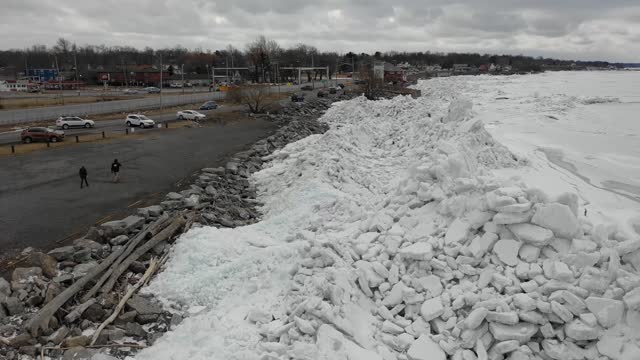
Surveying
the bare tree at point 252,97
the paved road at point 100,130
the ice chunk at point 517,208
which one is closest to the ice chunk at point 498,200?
the ice chunk at point 517,208

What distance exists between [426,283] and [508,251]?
5.46ft

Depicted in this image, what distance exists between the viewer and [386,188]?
57.5ft

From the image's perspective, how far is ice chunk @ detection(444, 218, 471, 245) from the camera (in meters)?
9.42

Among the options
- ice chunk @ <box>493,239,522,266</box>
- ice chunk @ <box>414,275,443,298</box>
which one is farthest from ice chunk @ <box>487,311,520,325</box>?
ice chunk @ <box>493,239,522,266</box>

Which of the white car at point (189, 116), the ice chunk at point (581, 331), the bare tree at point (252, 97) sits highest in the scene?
the bare tree at point (252, 97)

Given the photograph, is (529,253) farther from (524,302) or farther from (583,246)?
(524,302)

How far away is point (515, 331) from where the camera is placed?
747 centimetres

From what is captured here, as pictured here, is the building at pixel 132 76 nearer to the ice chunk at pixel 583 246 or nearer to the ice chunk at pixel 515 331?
the ice chunk at pixel 583 246

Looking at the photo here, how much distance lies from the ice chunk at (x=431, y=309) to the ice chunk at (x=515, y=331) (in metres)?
0.96

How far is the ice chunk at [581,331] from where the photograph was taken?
7215 mm

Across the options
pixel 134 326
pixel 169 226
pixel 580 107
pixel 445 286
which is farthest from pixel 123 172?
pixel 580 107

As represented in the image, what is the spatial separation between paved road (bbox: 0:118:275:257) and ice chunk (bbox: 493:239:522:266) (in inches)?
477

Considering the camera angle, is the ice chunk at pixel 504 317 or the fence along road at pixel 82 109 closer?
the ice chunk at pixel 504 317

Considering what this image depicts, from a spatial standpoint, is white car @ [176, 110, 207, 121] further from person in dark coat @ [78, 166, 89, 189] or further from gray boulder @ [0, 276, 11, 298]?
gray boulder @ [0, 276, 11, 298]
